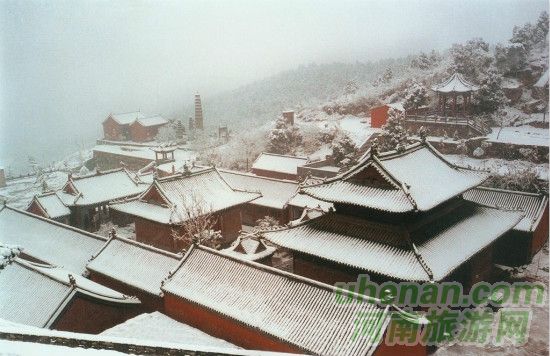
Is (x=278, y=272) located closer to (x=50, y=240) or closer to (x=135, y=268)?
(x=135, y=268)

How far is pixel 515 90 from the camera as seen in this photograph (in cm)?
2622

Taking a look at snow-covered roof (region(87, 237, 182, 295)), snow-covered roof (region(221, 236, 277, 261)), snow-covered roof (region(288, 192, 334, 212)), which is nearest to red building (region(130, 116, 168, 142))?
snow-covered roof (region(288, 192, 334, 212))

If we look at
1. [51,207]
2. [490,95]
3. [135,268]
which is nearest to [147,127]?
A: [51,207]

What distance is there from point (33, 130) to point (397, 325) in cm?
3142

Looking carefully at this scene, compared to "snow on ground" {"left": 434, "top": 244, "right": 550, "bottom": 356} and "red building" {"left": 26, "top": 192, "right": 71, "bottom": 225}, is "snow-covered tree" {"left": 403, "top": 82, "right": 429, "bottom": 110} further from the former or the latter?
"red building" {"left": 26, "top": 192, "right": 71, "bottom": 225}

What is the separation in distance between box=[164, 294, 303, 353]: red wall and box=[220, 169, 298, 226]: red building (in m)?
11.4

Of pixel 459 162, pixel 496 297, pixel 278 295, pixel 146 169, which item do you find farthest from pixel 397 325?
pixel 146 169

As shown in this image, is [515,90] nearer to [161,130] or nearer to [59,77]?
[59,77]

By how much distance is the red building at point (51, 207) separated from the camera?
23766mm

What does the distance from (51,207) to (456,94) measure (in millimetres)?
25162

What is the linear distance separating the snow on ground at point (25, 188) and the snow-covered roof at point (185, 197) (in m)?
12.0

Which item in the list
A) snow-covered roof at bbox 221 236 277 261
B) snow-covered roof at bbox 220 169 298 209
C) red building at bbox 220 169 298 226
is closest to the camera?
snow-covered roof at bbox 221 236 277 261

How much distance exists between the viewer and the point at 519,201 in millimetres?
17453

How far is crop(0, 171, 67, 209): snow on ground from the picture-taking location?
29.6m
